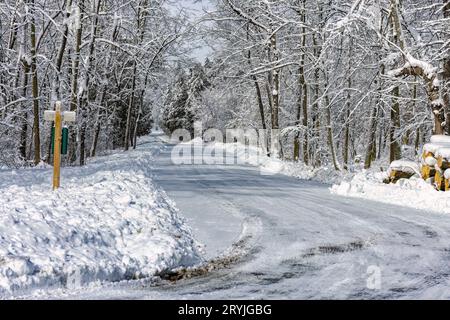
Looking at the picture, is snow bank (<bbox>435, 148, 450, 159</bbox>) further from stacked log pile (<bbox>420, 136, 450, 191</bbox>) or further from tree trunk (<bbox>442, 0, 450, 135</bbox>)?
tree trunk (<bbox>442, 0, 450, 135</bbox>)

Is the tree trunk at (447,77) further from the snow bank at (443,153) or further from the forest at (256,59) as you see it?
the snow bank at (443,153)

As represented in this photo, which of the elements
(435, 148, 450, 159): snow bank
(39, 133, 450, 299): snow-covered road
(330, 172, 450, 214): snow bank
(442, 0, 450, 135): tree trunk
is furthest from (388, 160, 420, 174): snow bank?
(39, 133, 450, 299): snow-covered road

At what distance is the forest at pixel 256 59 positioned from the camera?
15602 millimetres

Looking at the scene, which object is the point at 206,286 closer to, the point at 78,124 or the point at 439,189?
the point at 439,189

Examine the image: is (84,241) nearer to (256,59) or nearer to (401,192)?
(401,192)

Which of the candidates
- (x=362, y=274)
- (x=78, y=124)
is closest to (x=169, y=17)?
(x=78, y=124)

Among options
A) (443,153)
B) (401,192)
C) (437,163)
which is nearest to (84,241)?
(401,192)

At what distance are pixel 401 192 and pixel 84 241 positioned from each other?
888cm

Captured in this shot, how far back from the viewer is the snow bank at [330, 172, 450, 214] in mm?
11156

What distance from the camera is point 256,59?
1265 inches

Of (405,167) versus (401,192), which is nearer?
(401,192)

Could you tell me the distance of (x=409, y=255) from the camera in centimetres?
657
